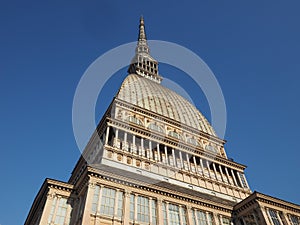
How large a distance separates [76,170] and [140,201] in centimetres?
1910

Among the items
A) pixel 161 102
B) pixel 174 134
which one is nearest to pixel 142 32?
pixel 161 102

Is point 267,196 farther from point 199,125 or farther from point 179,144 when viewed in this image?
point 199,125

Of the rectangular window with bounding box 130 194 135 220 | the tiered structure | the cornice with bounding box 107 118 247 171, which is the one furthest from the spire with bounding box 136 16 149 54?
the rectangular window with bounding box 130 194 135 220

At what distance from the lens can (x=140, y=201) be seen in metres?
27.0

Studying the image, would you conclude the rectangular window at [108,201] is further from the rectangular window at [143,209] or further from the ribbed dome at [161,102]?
the ribbed dome at [161,102]

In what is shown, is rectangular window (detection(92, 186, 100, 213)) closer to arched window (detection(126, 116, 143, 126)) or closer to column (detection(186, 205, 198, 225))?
column (detection(186, 205, 198, 225))

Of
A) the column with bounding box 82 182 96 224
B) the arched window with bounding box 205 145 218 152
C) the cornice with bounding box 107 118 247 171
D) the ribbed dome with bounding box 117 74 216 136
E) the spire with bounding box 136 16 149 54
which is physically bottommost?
the column with bounding box 82 182 96 224

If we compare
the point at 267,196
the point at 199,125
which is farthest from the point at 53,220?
the point at 199,125

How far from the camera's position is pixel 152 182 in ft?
99.6

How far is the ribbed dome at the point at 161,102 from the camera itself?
1965 inches

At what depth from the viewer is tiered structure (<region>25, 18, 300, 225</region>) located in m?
25.6

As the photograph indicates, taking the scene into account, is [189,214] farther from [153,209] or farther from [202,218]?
[153,209]

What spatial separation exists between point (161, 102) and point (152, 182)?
86.7 feet

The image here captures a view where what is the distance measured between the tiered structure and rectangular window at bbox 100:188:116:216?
10 centimetres
